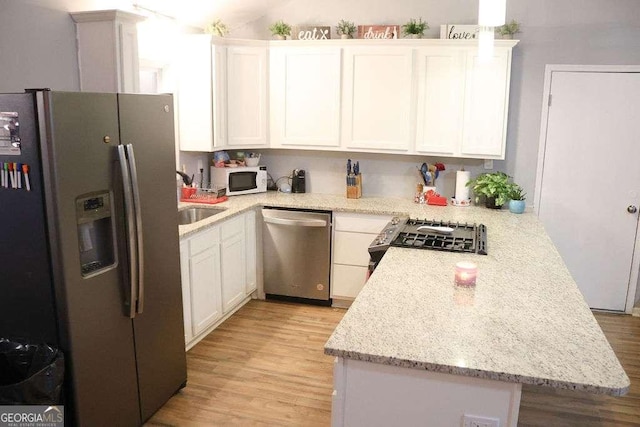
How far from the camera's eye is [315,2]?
14.9 ft

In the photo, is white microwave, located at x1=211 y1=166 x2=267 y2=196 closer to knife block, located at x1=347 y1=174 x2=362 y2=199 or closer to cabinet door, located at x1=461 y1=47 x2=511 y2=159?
knife block, located at x1=347 y1=174 x2=362 y2=199

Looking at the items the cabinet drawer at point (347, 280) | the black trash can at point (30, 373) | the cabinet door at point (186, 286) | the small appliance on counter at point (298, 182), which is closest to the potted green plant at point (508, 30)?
the small appliance on counter at point (298, 182)

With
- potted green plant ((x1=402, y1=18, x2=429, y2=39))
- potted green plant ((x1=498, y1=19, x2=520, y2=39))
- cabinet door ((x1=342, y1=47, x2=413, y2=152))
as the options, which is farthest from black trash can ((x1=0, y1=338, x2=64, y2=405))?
potted green plant ((x1=498, y1=19, x2=520, y2=39))

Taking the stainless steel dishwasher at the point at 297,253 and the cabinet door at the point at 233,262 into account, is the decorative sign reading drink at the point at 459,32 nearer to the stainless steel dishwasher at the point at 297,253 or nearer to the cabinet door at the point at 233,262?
the stainless steel dishwasher at the point at 297,253

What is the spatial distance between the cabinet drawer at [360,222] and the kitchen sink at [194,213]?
950mm

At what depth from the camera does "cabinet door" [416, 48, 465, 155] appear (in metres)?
4.06

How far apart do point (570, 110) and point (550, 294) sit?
2.49 m

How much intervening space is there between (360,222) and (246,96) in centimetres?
145

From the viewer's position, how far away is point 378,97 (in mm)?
4238

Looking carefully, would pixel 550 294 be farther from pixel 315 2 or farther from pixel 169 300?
pixel 315 2

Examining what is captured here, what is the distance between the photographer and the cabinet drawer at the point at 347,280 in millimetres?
4281

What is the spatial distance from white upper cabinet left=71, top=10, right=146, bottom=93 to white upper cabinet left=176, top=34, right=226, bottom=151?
110cm

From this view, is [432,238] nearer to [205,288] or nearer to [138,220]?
[205,288]

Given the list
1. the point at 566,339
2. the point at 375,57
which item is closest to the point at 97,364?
the point at 566,339
